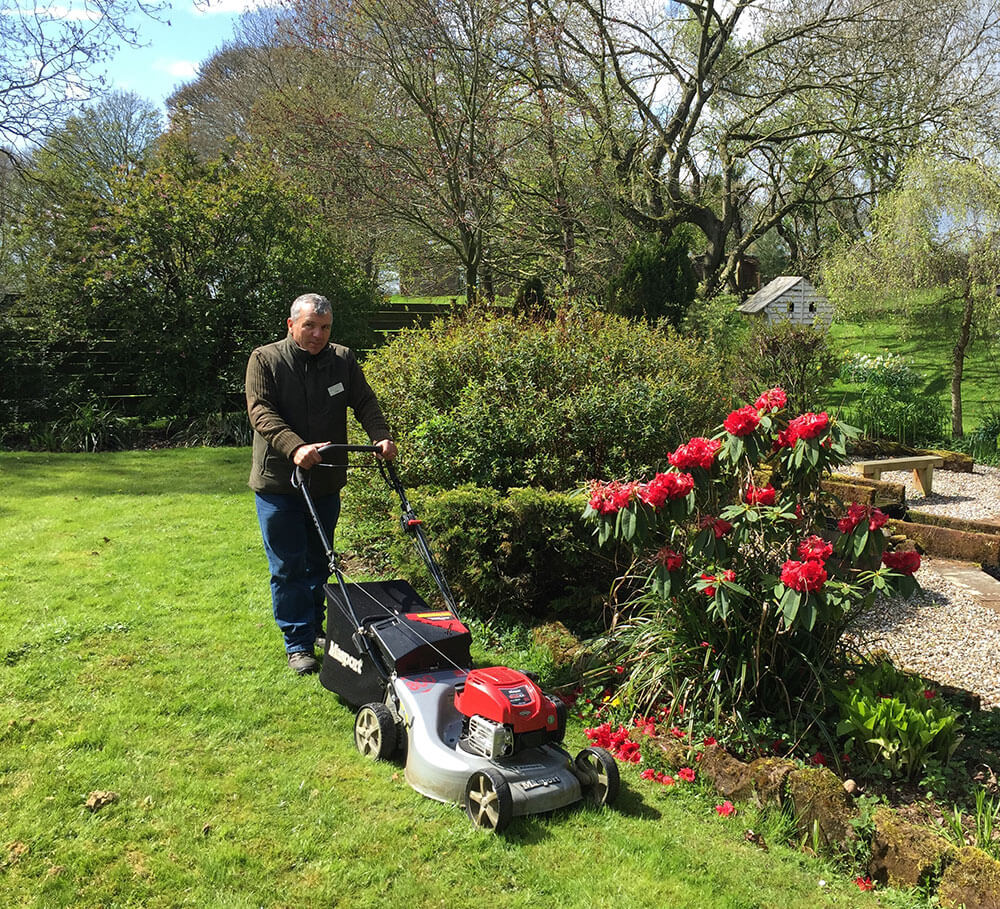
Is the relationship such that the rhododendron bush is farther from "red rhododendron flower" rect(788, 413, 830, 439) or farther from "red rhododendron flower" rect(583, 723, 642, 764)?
"red rhododendron flower" rect(583, 723, 642, 764)

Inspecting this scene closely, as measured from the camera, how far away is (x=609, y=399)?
5.11 m

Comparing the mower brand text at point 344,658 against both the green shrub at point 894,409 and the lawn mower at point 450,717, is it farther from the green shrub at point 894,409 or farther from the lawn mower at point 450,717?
the green shrub at point 894,409

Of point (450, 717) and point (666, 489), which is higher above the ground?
point (666, 489)

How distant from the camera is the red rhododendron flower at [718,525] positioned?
327 centimetres

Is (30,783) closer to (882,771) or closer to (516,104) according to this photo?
(882,771)

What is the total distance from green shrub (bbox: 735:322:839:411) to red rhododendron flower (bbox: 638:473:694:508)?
20.0ft

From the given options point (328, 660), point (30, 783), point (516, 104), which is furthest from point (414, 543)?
point (516, 104)

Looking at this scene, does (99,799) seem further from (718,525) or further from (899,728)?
(899,728)

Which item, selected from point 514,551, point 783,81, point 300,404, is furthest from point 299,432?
point 783,81

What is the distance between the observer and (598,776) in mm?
2924

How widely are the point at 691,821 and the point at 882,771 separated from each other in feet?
2.46

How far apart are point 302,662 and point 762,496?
2400 mm

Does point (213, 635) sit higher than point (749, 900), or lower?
higher

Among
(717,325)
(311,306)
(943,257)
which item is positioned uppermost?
(943,257)
